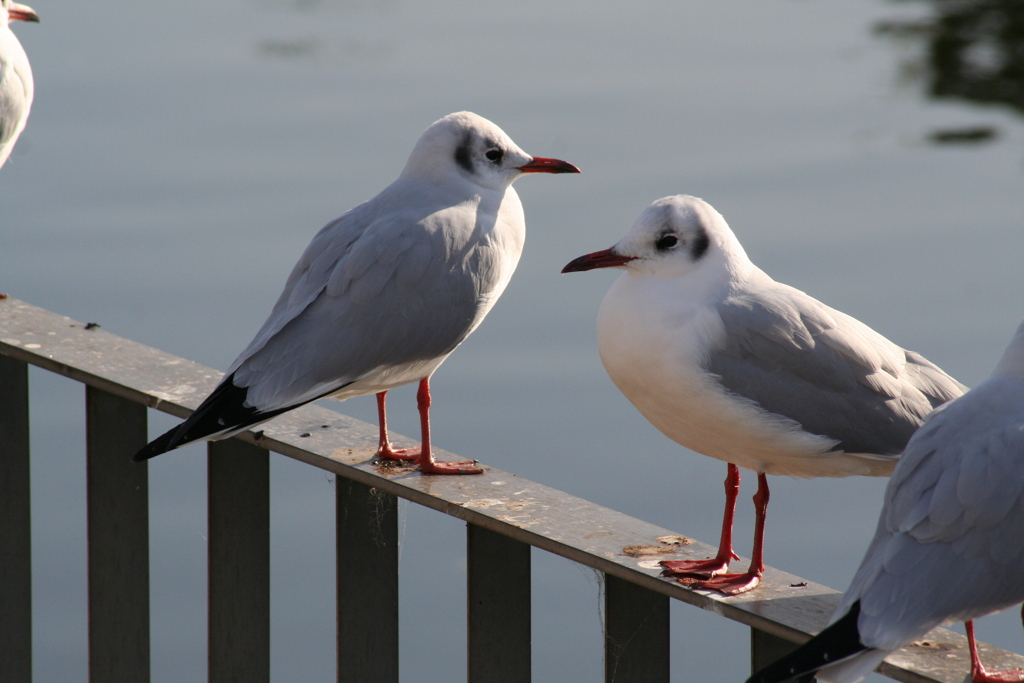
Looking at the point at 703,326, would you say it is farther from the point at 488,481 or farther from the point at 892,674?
the point at 892,674

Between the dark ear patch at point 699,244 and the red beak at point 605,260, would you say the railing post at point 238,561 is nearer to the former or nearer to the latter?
the red beak at point 605,260

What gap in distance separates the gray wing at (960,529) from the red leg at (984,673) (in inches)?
1.9

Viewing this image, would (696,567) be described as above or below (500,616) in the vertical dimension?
above

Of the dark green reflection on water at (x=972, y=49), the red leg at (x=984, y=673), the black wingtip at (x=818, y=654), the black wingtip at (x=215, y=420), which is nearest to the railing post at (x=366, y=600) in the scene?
the black wingtip at (x=215, y=420)

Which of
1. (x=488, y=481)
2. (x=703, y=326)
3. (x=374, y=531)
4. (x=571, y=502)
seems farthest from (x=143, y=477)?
(x=703, y=326)

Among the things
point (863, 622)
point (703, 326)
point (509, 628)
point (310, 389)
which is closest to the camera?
point (863, 622)

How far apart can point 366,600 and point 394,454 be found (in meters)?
0.26

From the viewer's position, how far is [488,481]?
2.34 m

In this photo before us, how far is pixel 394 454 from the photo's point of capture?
7.95 ft

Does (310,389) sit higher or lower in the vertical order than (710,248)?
lower

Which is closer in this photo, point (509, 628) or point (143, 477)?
point (509, 628)

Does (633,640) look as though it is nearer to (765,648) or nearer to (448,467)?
(765,648)

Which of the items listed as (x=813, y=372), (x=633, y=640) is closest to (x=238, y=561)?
(x=633, y=640)

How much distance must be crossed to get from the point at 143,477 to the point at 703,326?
991 mm
